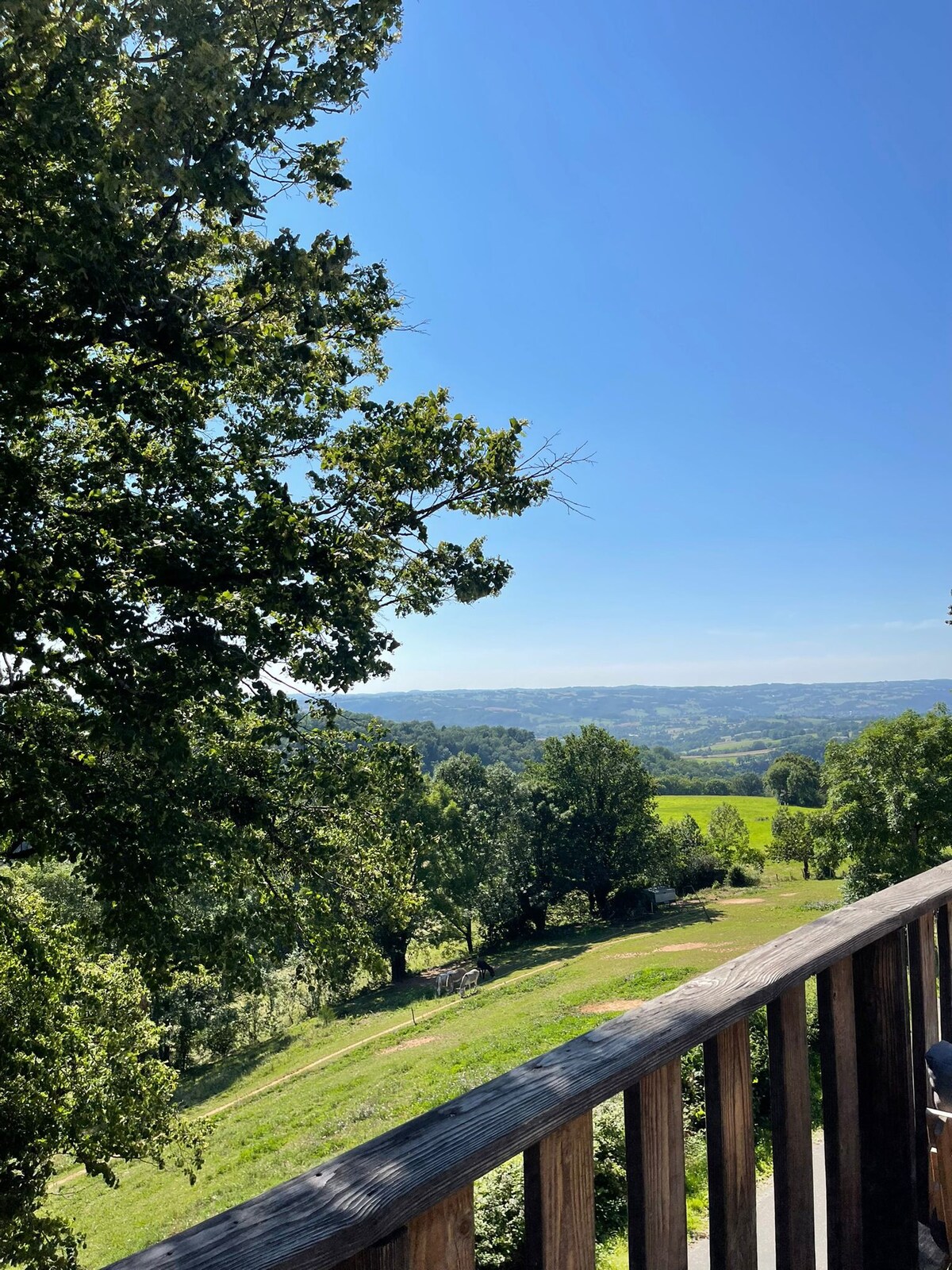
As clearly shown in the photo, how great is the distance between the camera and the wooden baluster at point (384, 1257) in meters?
0.86

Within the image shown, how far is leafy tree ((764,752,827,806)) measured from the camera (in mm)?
91938

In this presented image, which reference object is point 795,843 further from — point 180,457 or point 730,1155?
point 730,1155

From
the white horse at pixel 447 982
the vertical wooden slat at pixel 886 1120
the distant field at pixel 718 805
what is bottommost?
the distant field at pixel 718 805

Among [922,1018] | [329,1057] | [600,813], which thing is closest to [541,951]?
[600,813]

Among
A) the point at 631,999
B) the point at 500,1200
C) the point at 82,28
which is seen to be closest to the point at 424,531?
the point at 82,28

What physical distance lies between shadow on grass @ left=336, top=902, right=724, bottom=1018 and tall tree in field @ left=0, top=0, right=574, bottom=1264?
29.0 meters

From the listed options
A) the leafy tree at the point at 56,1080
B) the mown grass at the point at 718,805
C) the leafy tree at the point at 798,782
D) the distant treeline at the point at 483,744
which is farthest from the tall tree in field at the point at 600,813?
the distant treeline at the point at 483,744

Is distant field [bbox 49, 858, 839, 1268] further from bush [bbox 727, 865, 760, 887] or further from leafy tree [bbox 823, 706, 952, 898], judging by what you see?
bush [bbox 727, 865, 760, 887]

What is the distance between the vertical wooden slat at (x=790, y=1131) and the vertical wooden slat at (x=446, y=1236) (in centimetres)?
77

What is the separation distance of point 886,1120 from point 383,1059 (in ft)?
79.3

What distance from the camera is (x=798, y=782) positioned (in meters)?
93.7

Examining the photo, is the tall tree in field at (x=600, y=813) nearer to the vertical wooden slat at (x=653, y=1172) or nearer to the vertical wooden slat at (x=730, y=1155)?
the vertical wooden slat at (x=730, y=1155)

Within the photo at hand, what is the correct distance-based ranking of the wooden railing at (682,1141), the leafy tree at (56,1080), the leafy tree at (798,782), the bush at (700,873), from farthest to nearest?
the leafy tree at (798,782), the bush at (700,873), the leafy tree at (56,1080), the wooden railing at (682,1141)

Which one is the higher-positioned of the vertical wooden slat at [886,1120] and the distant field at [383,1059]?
the vertical wooden slat at [886,1120]
